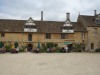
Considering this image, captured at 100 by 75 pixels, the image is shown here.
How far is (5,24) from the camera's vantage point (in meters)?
51.7

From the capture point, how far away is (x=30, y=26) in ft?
168

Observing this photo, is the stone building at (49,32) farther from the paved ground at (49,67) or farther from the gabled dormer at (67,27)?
the paved ground at (49,67)

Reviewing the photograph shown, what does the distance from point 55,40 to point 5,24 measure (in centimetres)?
1322

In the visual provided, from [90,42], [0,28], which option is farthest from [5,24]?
[90,42]

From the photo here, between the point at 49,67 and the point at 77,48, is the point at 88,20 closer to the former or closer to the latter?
the point at 77,48

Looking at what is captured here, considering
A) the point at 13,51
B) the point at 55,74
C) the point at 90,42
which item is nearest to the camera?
the point at 55,74

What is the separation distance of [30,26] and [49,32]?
497 cm

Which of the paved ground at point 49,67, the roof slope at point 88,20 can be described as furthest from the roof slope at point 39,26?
the paved ground at point 49,67

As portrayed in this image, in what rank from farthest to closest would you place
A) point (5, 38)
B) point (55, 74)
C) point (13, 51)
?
1. point (5, 38)
2. point (13, 51)
3. point (55, 74)

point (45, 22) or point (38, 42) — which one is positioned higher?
point (45, 22)

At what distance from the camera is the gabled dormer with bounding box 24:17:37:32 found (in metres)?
50.9

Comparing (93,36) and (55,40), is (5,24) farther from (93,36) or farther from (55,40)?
(93,36)

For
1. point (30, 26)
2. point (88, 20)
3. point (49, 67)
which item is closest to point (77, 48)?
point (88, 20)

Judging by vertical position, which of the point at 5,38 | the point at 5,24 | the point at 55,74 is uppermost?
the point at 5,24
